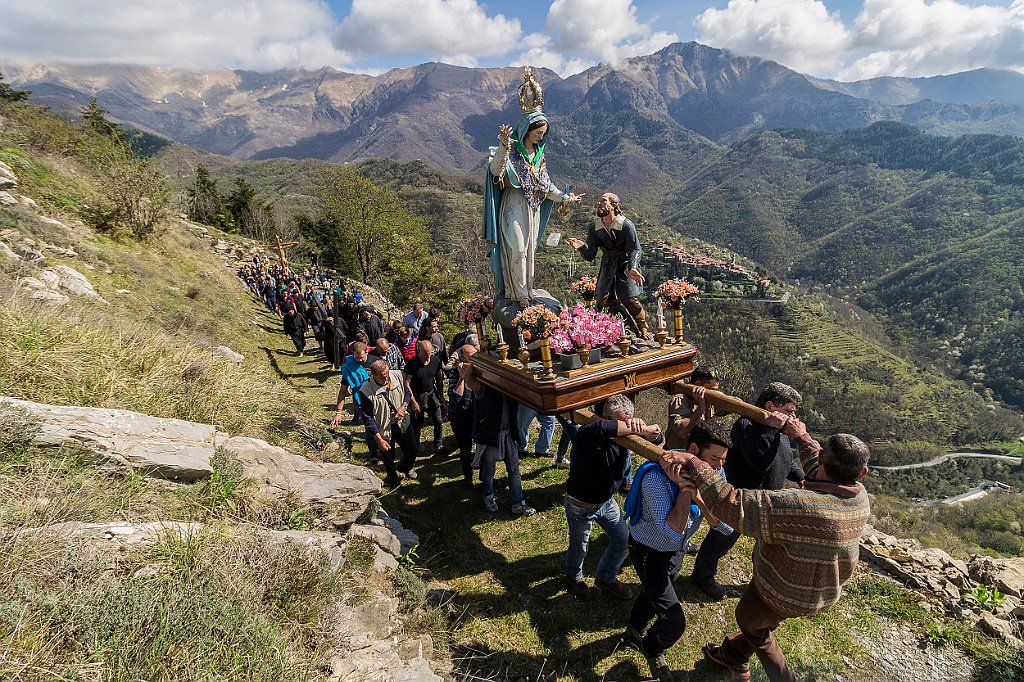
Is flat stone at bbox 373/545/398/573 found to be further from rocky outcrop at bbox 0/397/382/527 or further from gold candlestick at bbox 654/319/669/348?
gold candlestick at bbox 654/319/669/348

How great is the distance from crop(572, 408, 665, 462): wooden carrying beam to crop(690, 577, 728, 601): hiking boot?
217cm

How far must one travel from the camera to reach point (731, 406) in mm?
4008

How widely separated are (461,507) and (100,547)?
3.93 m

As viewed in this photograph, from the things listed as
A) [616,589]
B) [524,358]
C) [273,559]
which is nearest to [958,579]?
[616,589]

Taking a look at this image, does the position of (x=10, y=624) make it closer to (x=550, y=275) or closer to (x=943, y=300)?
(x=550, y=275)

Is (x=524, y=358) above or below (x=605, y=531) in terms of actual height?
above

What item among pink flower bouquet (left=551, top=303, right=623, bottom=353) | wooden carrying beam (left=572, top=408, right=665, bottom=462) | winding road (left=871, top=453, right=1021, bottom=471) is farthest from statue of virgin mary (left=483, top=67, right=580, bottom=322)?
winding road (left=871, top=453, right=1021, bottom=471)

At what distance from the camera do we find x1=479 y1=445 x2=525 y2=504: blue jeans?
219 inches

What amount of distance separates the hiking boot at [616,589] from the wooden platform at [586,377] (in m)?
1.87

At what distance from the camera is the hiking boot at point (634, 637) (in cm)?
376

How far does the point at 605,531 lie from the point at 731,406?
1.70 meters

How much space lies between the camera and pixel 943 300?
9200 centimetres

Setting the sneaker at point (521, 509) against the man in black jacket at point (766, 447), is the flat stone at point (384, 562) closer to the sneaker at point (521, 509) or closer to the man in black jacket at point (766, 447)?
the sneaker at point (521, 509)

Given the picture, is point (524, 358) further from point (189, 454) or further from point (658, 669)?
point (189, 454)
